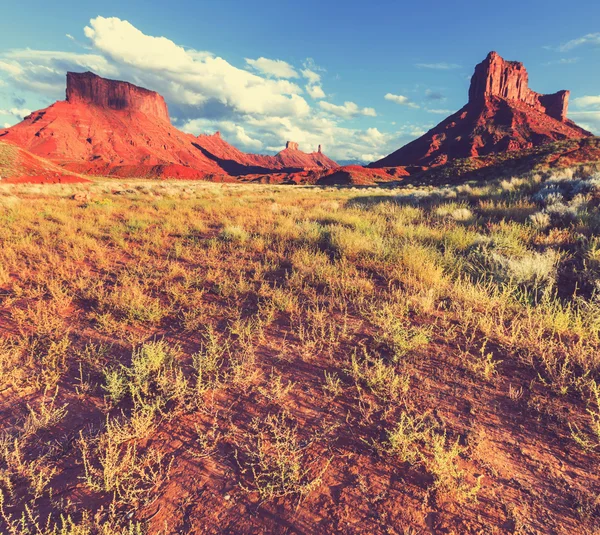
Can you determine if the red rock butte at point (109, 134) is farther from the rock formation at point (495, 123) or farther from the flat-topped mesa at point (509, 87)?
the flat-topped mesa at point (509, 87)

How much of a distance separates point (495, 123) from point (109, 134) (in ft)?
441

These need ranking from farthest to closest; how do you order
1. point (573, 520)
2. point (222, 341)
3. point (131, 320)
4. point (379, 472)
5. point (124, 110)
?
1. point (124, 110)
2. point (131, 320)
3. point (222, 341)
4. point (379, 472)
5. point (573, 520)

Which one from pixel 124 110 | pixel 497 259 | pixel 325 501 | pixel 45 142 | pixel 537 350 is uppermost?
pixel 124 110

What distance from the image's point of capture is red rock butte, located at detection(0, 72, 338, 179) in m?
82.6

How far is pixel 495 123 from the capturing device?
92.7 m

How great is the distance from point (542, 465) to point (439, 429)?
23.5 inches

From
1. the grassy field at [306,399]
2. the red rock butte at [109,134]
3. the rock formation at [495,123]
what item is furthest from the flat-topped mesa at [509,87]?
the grassy field at [306,399]

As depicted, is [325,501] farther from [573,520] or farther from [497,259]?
[497,259]

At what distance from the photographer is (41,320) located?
A: 3443mm

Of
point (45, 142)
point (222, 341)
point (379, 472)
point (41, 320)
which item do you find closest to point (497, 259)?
point (379, 472)

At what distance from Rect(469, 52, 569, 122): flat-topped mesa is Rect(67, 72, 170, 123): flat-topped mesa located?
138 metres

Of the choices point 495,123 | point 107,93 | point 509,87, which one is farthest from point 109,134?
point 509,87

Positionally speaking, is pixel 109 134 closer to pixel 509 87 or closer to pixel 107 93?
pixel 107 93

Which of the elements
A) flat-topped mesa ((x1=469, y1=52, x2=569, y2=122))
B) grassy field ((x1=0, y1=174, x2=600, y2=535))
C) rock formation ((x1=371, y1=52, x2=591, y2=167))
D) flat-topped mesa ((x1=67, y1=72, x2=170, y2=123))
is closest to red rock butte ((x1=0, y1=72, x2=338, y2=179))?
flat-topped mesa ((x1=67, y1=72, x2=170, y2=123))
